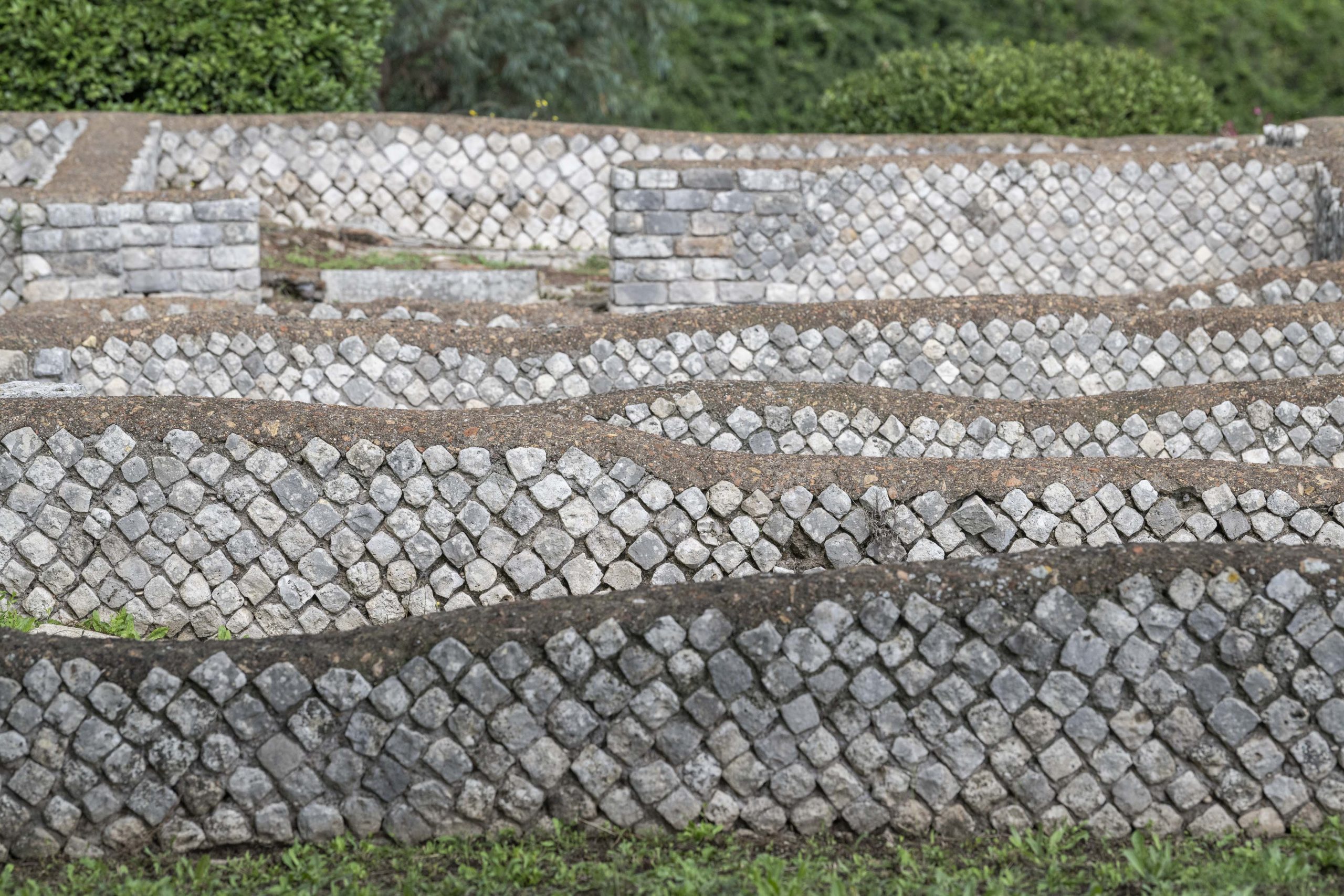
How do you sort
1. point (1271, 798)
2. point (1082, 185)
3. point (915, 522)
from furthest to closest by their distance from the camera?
point (1082, 185), point (915, 522), point (1271, 798)

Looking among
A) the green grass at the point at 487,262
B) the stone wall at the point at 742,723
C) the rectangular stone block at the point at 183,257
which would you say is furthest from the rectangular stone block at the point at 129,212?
the stone wall at the point at 742,723

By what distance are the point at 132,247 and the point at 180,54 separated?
3.98 meters

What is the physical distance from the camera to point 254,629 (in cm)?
521

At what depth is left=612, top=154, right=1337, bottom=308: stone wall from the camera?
9508mm

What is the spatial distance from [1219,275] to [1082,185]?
1.25 m

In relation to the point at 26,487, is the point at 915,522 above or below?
above

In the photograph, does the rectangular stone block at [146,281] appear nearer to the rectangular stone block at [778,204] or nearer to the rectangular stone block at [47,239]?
the rectangular stone block at [47,239]

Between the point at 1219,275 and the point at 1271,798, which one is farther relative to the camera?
the point at 1219,275

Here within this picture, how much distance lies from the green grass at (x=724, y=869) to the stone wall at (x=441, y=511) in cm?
161

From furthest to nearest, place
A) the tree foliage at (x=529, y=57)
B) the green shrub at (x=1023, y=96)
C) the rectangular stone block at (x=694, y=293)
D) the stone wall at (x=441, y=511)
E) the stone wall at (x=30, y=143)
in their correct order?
the tree foliage at (x=529, y=57)
the green shrub at (x=1023, y=96)
the stone wall at (x=30, y=143)
the rectangular stone block at (x=694, y=293)
the stone wall at (x=441, y=511)

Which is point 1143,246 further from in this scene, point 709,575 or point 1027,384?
point 709,575

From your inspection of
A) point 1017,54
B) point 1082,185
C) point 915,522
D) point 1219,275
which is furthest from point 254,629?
point 1017,54

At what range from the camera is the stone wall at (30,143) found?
1131 cm

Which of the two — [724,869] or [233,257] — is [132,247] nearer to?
[233,257]
